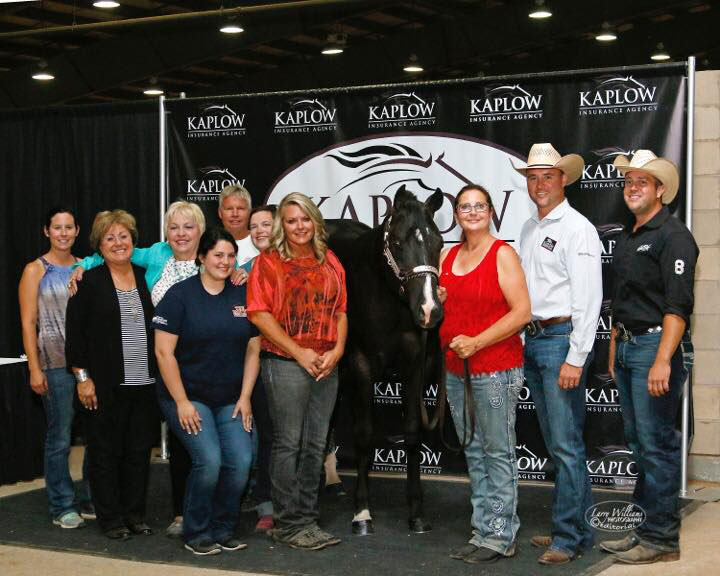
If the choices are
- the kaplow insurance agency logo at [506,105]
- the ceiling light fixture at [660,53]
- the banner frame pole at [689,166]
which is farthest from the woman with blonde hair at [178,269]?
the ceiling light fixture at [660,53]

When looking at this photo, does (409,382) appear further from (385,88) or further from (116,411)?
(385,88)

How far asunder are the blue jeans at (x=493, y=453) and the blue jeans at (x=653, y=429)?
45 cm

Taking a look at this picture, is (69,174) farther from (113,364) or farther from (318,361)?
(318,361)

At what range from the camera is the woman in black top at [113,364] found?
465cm

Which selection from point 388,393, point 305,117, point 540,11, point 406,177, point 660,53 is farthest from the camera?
point 660,53

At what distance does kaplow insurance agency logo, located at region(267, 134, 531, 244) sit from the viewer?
5.79 meters

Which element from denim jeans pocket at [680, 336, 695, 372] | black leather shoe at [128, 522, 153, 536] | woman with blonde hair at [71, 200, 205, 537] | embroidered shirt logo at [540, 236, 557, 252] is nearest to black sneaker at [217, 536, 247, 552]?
woman with blonde hair at [71, 200, 205, 537]

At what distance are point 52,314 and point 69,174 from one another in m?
2.11

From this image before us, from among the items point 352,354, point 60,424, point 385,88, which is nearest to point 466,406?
point 352,354

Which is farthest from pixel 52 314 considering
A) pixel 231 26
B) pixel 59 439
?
pixel 231 26

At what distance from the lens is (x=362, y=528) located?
4781 mm

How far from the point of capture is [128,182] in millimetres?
6836

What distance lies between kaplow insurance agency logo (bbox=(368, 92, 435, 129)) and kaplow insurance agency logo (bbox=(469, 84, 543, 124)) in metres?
0.27

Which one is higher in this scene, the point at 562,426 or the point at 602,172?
the point at 602,172
